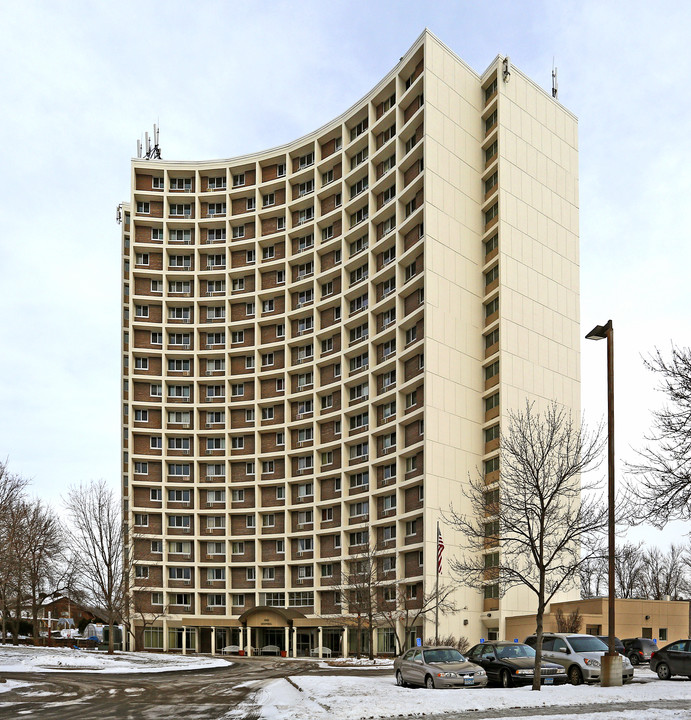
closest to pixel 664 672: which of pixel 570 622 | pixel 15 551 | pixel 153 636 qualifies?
pixel 570 622

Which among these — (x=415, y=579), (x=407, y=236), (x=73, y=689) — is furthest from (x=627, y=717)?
(x=407, y=236)

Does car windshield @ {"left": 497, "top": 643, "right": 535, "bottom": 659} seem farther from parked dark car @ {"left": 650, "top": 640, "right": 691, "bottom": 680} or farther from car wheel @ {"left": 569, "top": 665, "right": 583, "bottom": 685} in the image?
parked dark car @ {"left": 650, "top": 640, "right": 691, "bottom": 680}

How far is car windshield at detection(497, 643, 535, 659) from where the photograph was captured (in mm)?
29802

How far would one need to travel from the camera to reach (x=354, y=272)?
81.6 metres

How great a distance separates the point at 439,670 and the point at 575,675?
4.80 m

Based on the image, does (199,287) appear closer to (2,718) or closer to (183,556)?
(183,556)

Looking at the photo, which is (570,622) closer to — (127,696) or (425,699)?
(127,696)

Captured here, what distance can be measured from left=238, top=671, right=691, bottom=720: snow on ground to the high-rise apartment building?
33317mm

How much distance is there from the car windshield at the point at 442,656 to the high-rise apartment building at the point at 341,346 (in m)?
30.0


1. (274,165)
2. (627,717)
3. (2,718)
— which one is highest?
(274,165)

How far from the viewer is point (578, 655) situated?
96.1 feet

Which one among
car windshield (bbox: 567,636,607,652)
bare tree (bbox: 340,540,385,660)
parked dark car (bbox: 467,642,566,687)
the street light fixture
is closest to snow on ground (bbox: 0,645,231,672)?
bare tree (bbox: 340,540,385,660)

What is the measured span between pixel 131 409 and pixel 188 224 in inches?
798

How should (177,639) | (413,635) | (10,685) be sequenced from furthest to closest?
(177,639) < (413,635) < (10,685)
